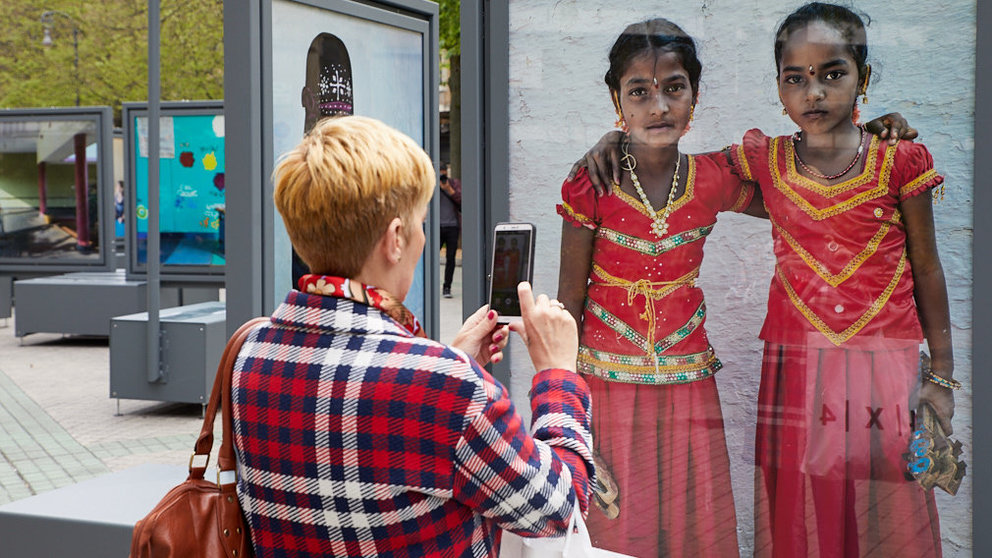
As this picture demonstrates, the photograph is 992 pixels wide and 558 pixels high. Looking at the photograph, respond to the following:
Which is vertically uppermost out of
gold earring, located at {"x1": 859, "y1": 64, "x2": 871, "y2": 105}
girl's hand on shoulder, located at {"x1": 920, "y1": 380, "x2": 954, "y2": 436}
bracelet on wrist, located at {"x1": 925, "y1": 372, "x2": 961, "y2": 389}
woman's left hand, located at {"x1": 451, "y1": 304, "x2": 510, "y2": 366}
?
gold earring, located at {"x1": 859, "y1": 64, "x2": 871, "y2": 105}

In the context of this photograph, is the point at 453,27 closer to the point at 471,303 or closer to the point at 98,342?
the point at 98,342

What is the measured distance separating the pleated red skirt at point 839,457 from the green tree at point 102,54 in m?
23.3

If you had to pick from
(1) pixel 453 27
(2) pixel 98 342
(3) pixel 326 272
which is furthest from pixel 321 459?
(1) pixel 453 27

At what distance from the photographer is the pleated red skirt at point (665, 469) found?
303 centimetres

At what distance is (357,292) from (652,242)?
148 centimetres

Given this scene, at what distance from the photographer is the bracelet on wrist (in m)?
2.75

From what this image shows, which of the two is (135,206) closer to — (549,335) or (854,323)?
(854,323)

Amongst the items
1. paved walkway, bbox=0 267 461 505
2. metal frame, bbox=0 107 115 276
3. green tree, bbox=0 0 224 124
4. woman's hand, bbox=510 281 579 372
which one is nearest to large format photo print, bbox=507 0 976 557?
woman's hand, bbox=510 281 579 372

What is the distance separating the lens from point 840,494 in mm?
2885

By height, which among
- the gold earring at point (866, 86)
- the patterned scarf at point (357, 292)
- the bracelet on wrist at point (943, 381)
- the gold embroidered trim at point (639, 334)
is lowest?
the bracelet on wrist at point (943, 381)

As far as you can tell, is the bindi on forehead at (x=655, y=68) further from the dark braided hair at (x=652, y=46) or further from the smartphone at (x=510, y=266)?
the smartphone at (x=510, y=266)

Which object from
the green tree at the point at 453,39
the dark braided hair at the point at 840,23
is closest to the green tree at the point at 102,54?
the green tree at the point at 453,39

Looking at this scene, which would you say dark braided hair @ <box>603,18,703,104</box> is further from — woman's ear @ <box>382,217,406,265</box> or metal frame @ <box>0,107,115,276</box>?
metal frame @ <box>0,107,115,276</box>

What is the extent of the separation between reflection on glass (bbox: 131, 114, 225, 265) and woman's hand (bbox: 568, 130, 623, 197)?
7402 mm
